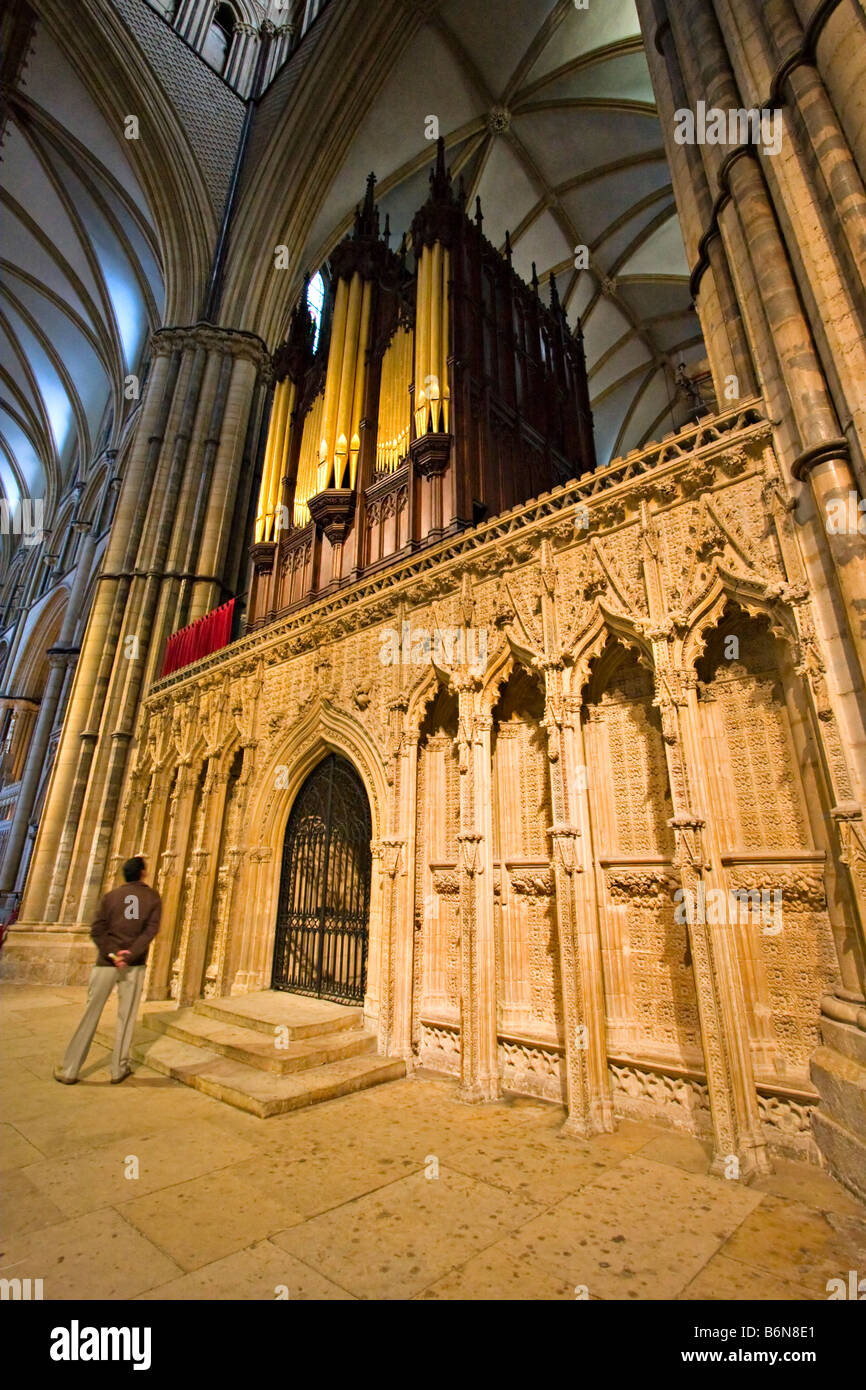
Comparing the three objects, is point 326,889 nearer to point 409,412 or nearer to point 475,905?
point 475,905

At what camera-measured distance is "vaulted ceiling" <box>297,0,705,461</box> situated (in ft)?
41.9

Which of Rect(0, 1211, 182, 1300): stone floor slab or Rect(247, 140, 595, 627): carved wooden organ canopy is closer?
Rect(0, 1211, 182, 1300): stone floor slab

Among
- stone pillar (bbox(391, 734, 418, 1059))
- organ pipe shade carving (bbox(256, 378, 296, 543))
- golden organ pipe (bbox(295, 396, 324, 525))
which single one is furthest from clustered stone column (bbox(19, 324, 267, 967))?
stone pillar (bbox(391, 734, 418, 1059))

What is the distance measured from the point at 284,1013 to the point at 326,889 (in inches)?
50.5

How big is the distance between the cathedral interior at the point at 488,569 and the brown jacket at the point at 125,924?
38.8 inches

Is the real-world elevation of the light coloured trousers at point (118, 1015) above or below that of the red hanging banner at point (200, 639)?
below

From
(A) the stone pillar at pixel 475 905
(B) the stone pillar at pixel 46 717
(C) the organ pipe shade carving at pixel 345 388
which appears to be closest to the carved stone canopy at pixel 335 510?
(C) the organ pipe shade carving at pixel 345 388

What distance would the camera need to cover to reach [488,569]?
527 cm

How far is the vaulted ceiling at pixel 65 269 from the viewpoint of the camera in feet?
46.4

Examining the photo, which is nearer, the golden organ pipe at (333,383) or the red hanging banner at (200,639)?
the golden organ pipe at (333,383)

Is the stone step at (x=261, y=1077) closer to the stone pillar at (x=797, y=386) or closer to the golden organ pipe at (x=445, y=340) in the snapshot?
the stone pillar at (x=797, y=386)

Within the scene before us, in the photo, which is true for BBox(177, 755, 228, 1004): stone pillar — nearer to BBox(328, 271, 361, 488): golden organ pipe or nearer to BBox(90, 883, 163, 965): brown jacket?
BBox(90, 883, 163, 965): brown jacket
